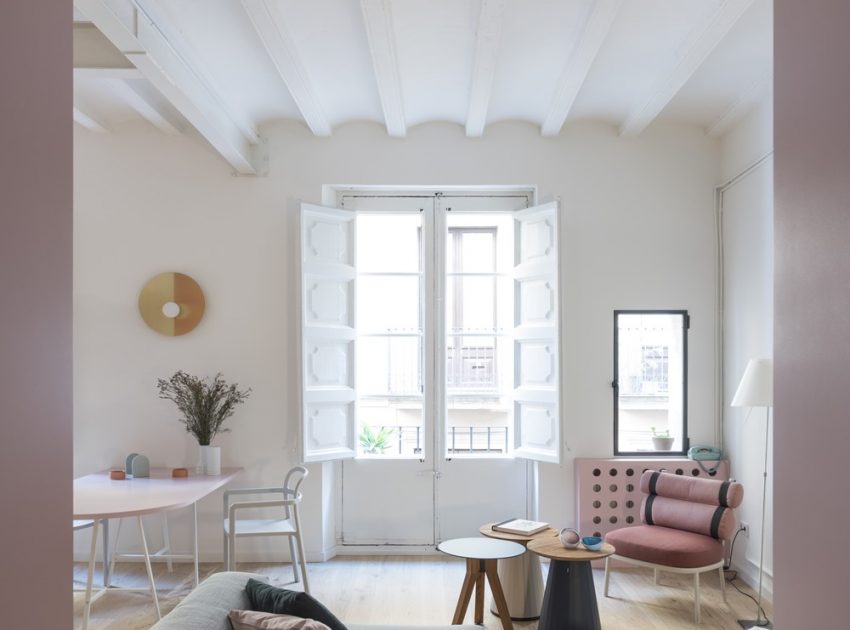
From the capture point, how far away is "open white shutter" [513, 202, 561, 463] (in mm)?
5316

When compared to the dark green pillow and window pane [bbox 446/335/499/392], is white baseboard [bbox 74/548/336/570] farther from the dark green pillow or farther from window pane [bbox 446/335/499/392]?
the dark green pillow

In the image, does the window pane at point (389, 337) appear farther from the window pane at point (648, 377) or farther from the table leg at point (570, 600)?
the table leg at point (570, 600)

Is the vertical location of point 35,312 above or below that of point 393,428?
above

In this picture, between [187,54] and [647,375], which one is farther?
[647,375]

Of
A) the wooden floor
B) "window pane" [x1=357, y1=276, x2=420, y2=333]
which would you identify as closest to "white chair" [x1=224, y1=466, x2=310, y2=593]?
the wooden floor

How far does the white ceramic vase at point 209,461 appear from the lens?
200 inches

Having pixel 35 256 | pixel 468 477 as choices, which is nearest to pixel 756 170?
pixel 468 477

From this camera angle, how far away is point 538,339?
5453 millimetres

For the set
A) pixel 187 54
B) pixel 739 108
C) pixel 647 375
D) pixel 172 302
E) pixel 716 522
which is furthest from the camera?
pixel 647 375

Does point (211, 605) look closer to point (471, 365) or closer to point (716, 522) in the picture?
point (716, 522)

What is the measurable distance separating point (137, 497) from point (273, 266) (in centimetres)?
189

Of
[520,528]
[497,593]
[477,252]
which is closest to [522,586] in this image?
[520,528]

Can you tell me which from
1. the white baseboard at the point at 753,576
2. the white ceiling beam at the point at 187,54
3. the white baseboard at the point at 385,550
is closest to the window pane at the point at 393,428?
the white baseboard at the point at 385,550

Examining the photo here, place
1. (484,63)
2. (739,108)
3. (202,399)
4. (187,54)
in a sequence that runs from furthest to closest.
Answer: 1. (202,399)
2. (739,108)
3. (484,63)
4. (187,54)
